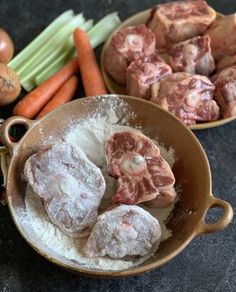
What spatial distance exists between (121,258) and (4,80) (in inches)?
31.0

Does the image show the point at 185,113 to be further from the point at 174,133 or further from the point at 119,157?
the point at 119,157

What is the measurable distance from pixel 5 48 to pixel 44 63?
172 mm

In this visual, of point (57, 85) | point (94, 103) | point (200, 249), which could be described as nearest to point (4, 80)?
point (57, 85)

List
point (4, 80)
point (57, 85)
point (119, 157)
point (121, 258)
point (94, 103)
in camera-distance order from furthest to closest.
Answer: point (57, 85), point (4, 80), point (94, 103), point (119, 157), point (121, 258)

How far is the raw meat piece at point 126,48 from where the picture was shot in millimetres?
1773

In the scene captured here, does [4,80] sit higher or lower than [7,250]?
higher

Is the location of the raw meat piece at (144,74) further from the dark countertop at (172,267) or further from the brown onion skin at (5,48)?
the brown onion skin at (5,48)

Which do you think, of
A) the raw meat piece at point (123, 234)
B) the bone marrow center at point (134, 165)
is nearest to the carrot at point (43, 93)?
the bone marrow center at point (134, 165)

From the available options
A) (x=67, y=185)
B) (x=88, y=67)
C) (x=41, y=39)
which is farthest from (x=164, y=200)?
(x=41, y=39)

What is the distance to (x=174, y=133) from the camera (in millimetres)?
1516

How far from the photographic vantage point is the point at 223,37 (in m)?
1.78

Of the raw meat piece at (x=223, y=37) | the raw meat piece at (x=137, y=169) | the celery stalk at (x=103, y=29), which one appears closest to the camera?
the raw meat piece at (x=137, y=169)

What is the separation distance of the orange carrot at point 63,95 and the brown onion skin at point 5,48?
0.80ft

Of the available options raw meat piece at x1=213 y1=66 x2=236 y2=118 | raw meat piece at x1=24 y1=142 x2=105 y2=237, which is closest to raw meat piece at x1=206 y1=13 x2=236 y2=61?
raw meat piece at x1=213 y1=66 x2=236 y2=118
